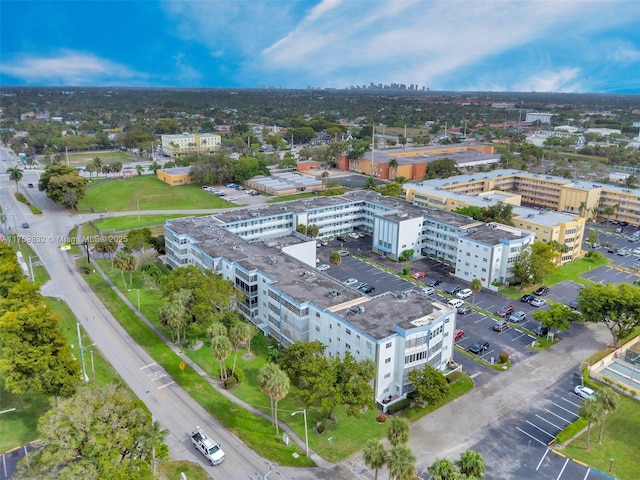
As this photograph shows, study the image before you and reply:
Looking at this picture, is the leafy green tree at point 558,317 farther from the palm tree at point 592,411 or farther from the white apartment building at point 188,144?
the white apartment building at point 188,144

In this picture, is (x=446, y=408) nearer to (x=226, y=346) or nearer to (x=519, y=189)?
(x=226, y=346)

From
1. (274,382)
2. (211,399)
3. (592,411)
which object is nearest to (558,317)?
(592,411)

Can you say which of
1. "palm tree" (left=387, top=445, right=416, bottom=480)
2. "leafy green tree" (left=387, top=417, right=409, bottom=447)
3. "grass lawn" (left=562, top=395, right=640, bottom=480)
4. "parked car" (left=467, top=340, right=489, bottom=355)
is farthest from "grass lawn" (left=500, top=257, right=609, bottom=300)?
"palm tree" (left=387, top=445, right=416, bottom=480)

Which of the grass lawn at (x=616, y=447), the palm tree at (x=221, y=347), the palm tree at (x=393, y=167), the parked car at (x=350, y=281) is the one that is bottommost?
the grass lawn at (x=616, y=447)

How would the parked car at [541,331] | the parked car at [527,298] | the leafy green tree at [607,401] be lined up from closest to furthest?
the leafy green tree at [607,401], the parked car at [541,331], the parked car at [527,298]

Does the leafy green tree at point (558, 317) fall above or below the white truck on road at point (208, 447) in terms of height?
above

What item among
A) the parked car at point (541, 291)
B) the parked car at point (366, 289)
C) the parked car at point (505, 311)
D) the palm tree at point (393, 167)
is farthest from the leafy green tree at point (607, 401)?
the palm tree at point (393, 167)

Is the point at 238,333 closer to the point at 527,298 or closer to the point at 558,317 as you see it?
the point at 558,317

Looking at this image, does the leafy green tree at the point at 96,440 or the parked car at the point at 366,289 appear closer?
the leafy green tree at the point at 96,440
